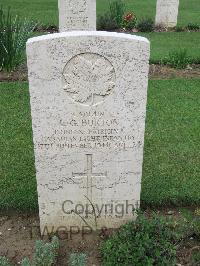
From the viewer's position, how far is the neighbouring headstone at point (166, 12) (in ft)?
42.1

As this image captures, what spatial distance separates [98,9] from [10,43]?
25.7 ft

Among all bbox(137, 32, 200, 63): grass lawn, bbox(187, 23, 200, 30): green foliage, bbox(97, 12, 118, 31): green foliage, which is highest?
bbox(97, 12, 118, 31): green foliage

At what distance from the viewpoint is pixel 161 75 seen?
8.68m

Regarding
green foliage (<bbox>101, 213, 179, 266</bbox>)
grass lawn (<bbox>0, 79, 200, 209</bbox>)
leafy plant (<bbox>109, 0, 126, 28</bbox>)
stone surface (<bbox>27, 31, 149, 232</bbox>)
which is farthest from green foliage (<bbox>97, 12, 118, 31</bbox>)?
green foliage (<bbox>101, 213, 179, 266</bbox>)

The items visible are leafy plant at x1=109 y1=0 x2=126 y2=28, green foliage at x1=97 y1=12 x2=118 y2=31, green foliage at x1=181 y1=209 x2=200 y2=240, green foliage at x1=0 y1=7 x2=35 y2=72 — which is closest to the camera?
green foliage at x1=181 y1=209 x2=200 y2=240

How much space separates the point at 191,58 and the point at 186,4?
27.1 ft

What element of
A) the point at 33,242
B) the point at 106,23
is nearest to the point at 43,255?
the point at 33,242

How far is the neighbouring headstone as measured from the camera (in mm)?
12828

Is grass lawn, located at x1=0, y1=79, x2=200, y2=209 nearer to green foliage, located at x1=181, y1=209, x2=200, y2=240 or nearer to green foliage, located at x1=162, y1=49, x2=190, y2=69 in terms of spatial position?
green foliage, located at x1=181, y1=209, x2=200, y2=240

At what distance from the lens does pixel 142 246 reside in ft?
11.3

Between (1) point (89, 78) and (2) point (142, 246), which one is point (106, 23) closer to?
(1) point (89, 78)

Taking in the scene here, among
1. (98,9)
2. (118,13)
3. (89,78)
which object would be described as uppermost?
(89,78)

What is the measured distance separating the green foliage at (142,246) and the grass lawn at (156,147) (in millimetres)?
867

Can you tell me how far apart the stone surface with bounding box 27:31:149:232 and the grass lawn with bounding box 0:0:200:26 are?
9.66 m
